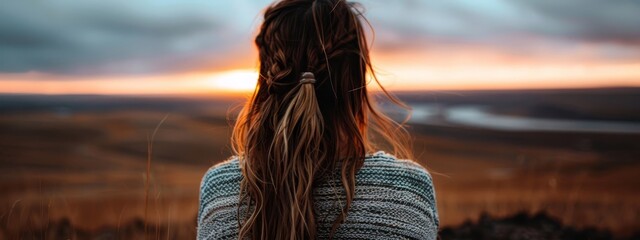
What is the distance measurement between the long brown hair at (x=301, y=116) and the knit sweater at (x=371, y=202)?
0.03m

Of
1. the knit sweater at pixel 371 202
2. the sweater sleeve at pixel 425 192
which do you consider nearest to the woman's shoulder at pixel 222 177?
the knit sweater at pixel 371 202

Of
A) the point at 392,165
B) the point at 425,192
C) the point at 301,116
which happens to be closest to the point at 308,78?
the point at 301,116

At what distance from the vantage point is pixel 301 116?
1582 millimetres

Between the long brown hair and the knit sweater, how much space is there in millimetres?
29

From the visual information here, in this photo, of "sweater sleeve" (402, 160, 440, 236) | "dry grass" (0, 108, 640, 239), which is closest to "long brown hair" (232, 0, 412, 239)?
→ "sweater sleeve" (402, 160, 440, 236)

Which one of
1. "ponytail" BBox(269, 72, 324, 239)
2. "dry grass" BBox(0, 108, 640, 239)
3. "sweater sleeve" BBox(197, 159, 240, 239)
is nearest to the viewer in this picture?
"ponytail" BBox(269, 72, 324, 239)

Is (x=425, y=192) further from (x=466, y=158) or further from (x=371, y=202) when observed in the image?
(x=466, y=158)

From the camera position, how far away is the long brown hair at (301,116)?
5.15ft

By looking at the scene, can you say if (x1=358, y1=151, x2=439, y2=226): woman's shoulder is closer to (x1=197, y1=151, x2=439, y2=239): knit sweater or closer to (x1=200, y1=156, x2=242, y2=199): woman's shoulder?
(x1=197, y1=151, x2=439, y2=239): knit sweater

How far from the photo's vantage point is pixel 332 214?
1.57m

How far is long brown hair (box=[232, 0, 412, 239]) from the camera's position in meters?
1.57

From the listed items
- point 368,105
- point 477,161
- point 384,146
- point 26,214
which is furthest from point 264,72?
point 477,161

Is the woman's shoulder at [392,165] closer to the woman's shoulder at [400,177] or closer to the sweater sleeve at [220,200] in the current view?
the woman's shoulder at [400,177]

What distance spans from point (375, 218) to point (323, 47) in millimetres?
412
